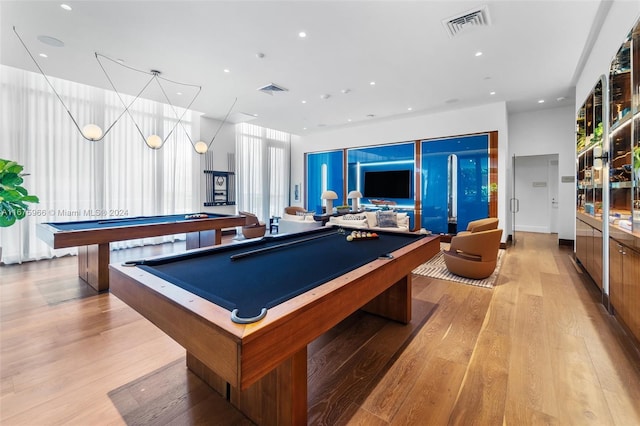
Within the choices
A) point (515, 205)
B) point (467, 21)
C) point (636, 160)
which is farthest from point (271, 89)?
point (515, 205)

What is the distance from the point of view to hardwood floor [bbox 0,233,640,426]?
1.66 meters

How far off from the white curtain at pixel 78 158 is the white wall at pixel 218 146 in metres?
0.56

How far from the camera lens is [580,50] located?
405cm

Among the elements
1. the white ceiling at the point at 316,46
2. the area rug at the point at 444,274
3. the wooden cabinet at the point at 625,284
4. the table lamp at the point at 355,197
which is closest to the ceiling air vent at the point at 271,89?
the white ceiling at the point at 316,46

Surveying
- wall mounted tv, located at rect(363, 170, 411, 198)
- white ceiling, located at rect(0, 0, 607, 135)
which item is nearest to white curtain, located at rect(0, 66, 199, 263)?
white ceiling, located at rect(0, 0, 607, 135)

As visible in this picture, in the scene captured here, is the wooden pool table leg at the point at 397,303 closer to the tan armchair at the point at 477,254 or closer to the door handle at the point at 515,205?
the tan armchair at the point at 477,254

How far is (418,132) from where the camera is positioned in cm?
752

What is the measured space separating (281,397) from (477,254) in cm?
362

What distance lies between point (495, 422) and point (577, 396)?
690 mm

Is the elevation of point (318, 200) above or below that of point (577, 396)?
above

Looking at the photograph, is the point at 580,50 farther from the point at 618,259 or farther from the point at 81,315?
the point at 81,315

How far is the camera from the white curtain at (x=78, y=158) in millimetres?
4848

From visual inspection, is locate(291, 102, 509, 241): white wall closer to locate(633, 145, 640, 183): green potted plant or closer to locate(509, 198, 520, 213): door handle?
locate(509, 198, 520, 213): door handle

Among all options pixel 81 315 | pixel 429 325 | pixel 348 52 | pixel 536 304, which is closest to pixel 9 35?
pixel 81 315
